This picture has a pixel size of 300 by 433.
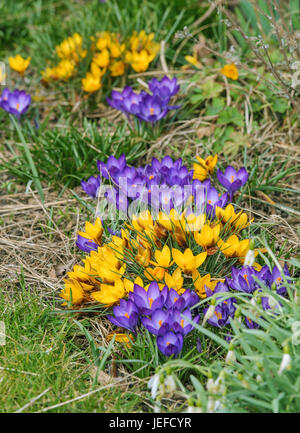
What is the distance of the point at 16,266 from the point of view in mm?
2455

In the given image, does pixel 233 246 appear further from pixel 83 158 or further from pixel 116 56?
pixel 116 56

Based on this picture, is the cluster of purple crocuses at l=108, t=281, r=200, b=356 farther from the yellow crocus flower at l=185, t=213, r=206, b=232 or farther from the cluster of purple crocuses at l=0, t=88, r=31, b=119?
the cluster of purple crocuses at l=0, t=88, r=31, b=119

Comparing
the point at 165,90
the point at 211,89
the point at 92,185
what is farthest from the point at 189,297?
the point at 211,89

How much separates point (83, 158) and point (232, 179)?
2.88 feet

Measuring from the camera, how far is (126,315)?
1.96 m

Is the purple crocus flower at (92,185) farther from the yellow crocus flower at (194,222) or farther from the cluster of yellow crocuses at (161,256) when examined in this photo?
the yellow crocus flower at (194,222)

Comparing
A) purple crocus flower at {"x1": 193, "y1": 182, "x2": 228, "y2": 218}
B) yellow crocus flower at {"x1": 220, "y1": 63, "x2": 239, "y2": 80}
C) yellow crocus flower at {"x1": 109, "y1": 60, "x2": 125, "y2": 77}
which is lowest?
purple crocus flower at {"x1": 193, "y1": 182, "x2": 228, "y2": 218}

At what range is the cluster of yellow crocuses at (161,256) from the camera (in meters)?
2.03

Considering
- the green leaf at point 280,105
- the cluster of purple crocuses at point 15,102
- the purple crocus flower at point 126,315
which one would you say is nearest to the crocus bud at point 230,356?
the purple crocus flower at point 126,315

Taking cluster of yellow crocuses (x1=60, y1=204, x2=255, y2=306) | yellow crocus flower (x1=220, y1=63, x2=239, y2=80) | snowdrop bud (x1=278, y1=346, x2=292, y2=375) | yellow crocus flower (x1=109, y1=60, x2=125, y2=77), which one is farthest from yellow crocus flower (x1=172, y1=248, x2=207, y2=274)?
yellow crocus flower (x1=109, y1=60, x2=125, y2=77)

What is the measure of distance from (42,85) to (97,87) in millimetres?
537

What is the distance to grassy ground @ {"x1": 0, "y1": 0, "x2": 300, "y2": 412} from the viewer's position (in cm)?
191

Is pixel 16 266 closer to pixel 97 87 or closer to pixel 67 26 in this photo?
pixel 97 87

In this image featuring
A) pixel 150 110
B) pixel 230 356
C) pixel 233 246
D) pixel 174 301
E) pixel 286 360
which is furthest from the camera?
pixel 150 110
